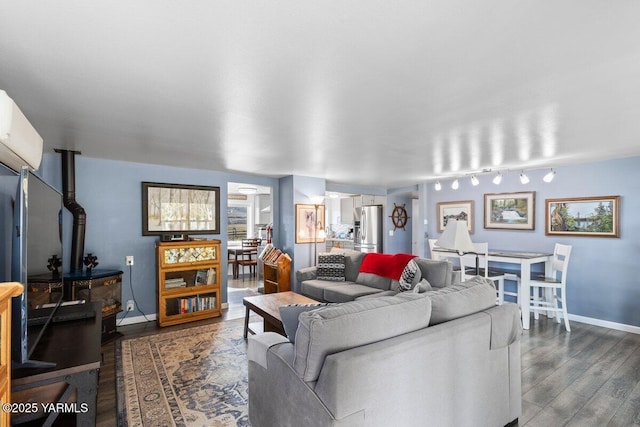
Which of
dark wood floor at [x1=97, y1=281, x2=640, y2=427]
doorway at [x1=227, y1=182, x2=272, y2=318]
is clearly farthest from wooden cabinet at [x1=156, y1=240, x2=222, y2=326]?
doorway at [x1=227, y1=182, x2=272, y2=318]

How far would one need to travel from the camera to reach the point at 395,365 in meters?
1.54

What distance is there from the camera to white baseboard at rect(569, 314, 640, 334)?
3.94m

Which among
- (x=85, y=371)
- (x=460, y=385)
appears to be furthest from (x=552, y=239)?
(x=85, y=371)

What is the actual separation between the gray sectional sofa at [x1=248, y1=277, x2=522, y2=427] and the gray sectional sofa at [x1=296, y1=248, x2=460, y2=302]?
1.70 meters

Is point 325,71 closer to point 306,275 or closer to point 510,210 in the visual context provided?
point 306,275

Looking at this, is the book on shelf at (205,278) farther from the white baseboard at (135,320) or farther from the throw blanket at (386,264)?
the throw blanket at (386,264)

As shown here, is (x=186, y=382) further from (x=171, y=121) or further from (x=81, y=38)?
(x=81, y=38)

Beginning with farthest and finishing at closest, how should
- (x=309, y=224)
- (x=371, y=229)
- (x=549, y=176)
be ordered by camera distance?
(x=371, y=229), (x=309, y=224), (x=549, y=176)

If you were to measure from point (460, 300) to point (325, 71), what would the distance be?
1646 millimetres

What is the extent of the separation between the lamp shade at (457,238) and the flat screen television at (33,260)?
9.47ft

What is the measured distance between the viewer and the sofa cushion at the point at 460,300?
192 centimetres

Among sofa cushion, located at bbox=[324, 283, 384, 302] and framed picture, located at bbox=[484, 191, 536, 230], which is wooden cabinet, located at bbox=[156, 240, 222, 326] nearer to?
sofa cushion, located at bbox=[324, 283, 384, 302]

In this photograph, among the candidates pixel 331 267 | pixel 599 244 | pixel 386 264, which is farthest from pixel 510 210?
pixel 331 267

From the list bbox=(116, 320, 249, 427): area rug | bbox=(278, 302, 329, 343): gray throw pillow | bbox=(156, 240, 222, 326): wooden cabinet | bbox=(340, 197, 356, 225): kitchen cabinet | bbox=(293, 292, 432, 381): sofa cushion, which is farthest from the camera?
bbox=(340, 197, 356, 225): kitchen cabinet
